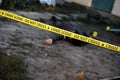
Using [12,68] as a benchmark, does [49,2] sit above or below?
above

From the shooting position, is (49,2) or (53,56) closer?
(53,56)

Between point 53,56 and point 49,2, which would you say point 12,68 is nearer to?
point 53,56

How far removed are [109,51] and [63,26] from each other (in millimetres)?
1626

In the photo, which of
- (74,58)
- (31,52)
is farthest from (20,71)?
(74,58)

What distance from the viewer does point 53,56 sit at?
20.4 ft

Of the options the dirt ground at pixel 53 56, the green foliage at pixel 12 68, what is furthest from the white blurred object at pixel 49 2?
the green foliage at pixel 12 68

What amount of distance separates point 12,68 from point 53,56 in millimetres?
1503

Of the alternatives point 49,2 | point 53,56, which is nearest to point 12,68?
point 53,56

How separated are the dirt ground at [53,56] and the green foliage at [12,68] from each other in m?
0.16

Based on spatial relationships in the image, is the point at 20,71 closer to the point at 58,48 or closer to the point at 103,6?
the point at 58,48

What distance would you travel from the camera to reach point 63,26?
780 cm

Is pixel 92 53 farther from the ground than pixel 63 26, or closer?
closer

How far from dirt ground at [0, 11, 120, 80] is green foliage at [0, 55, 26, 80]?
0.16 meters

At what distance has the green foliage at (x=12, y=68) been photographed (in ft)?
15.3
